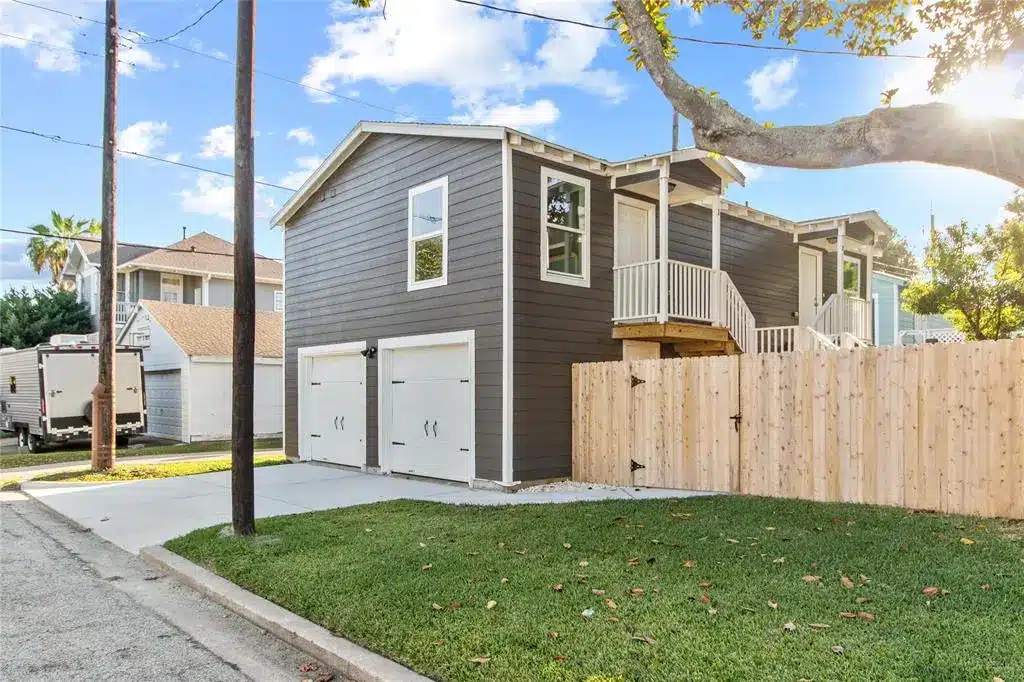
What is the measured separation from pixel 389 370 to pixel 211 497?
360 centimetres

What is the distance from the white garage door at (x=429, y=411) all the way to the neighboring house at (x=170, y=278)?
17.0 meters

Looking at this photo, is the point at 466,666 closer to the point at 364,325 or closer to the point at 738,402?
the point at 738,402

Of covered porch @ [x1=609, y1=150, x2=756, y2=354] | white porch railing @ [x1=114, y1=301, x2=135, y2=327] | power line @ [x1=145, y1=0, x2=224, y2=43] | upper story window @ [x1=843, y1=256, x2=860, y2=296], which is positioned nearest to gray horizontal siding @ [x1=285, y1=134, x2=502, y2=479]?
covered porch @ [x1=609, y1=150, x2=756, y2=354]

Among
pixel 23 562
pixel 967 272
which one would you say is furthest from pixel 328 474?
pixel 967 272

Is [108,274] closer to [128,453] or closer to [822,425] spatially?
→ [128,453]

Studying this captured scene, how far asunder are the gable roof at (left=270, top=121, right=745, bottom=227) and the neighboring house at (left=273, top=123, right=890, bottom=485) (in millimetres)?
30

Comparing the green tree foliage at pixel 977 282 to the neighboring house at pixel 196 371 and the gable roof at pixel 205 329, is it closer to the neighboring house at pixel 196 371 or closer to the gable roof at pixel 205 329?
the neighboring house at pixel 196 371

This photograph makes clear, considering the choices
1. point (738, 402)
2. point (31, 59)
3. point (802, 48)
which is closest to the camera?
point (738, 402)

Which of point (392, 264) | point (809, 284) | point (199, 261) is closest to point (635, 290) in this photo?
point (392, 264)

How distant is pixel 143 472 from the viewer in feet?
41.3

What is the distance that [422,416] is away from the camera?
11578 millimetres

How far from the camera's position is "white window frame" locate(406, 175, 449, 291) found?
11273 mm

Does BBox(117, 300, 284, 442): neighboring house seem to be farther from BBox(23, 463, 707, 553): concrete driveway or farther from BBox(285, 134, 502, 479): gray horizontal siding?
BBox(23, 463, 707, 553): concrete driveway

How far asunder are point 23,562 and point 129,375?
12.6 metres
